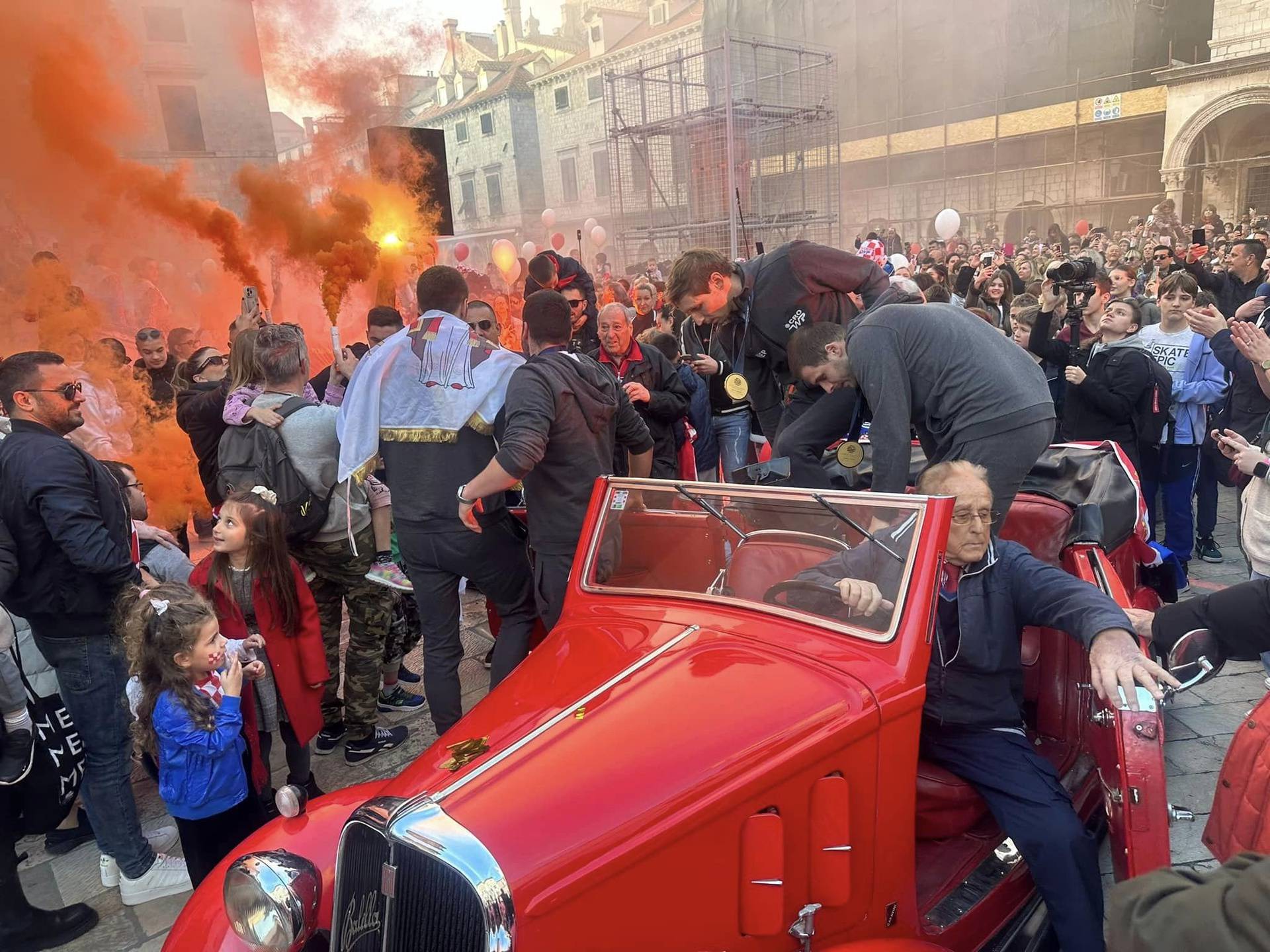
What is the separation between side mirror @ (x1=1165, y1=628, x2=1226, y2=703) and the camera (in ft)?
6.74

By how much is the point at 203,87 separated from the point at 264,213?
5.72 ft

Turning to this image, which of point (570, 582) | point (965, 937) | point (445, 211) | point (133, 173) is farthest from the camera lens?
point (445, 211)

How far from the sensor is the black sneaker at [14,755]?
2709 mm

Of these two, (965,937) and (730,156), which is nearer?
(965,937)

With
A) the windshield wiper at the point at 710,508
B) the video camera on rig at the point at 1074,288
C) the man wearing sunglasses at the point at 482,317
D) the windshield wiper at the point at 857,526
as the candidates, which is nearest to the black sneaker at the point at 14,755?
the windshield wiper at the point at 710,508

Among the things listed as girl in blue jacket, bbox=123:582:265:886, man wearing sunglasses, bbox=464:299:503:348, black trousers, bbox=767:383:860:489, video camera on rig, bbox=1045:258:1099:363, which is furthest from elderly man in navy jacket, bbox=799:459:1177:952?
video camera on rig, bbox=1045:258:1099:363

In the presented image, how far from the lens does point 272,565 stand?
3365 millimetres

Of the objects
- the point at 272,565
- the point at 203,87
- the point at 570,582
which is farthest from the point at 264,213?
the point at 570,582

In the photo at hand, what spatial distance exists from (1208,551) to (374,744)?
5.53 m

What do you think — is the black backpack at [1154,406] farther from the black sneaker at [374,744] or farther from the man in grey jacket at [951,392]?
the black sneaker at [374,744]

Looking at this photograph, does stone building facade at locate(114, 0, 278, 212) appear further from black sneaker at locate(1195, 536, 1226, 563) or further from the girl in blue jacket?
black sneaker at locate(1195, 536, 1226, 563)

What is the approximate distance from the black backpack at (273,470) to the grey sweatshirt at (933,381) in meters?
2.41

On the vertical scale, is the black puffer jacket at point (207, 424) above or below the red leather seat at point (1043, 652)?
above

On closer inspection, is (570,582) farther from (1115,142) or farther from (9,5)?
(1115,142)
